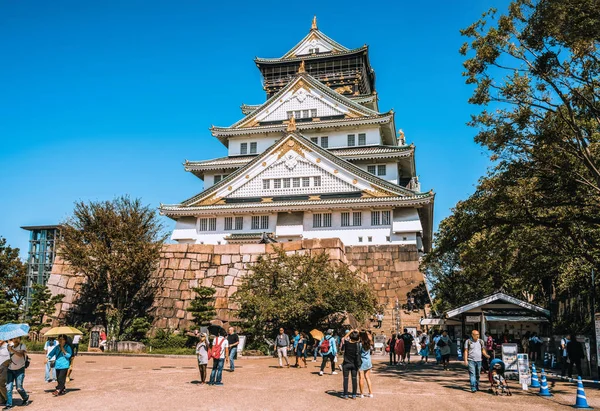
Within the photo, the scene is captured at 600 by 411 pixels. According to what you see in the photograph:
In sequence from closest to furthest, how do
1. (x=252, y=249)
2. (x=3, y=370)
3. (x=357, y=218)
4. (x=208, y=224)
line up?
(x=3, y=370) → (x=252, y=249) → (x=357, y=218) → (x=208, y=224)

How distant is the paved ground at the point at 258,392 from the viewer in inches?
427

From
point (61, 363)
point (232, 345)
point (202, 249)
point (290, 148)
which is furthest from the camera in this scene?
point (290, 148)

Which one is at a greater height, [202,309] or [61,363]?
[202,309]

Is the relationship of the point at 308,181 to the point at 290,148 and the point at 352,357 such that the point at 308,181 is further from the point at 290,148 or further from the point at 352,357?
the point at 352,357

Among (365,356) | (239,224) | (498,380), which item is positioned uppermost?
(239,224)

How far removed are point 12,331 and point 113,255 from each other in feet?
47.0

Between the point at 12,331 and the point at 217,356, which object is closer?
the point at 12,331

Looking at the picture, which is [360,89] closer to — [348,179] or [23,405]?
[348,179]

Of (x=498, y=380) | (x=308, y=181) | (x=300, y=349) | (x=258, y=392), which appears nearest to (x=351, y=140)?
(x=308, y=181)

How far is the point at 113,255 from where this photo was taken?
24953 millimetres

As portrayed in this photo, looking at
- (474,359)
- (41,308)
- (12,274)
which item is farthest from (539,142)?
(12,274)

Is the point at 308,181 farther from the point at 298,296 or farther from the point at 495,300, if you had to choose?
the point at 495,300

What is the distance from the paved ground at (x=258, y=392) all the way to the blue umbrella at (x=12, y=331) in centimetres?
144

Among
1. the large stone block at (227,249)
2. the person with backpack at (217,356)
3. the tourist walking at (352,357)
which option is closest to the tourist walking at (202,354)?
A: the person with backpack at (217,356)
